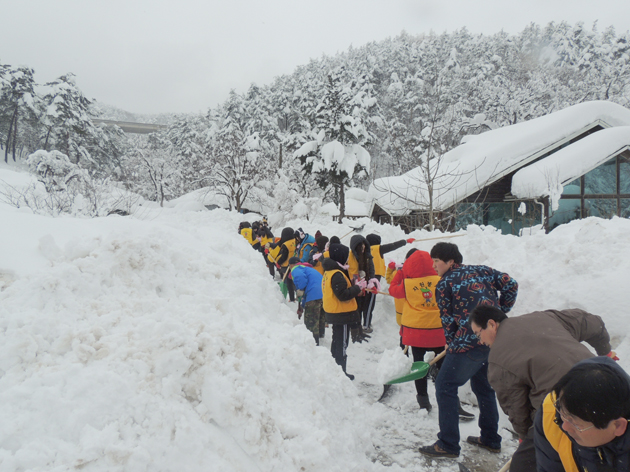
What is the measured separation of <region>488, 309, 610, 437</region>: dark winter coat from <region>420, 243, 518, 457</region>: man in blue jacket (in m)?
0.75

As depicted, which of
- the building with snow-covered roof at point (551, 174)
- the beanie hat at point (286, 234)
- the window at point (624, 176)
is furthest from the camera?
the window at point (624, 176)

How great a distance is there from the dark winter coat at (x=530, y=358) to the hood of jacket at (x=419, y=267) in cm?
177

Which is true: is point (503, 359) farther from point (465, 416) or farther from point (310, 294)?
point (310, 294)

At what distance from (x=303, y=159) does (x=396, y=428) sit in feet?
71.8

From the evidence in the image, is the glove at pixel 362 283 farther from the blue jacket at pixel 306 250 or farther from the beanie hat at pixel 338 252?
the blue jacket at pixel 306 250

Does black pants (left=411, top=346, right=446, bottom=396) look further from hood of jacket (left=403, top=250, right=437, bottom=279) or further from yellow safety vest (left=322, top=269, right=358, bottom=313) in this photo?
yellow safety vest (left=322, top=269, right=358, bottom=313)

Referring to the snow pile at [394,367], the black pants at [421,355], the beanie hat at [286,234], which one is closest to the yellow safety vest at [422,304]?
the black pants at [421,355]

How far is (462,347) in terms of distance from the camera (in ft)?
10.5

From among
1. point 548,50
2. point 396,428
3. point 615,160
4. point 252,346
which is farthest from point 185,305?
point 548,50

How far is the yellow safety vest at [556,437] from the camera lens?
1651 mm

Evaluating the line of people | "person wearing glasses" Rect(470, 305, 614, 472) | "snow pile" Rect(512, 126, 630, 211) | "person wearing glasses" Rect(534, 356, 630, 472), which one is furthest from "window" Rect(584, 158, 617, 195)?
"person wearing glasses" Rect(534, 356, 630, 472)

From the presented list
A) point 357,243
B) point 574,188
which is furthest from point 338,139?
point 357,243

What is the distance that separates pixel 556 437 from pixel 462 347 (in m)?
1.51

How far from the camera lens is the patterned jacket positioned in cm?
317
